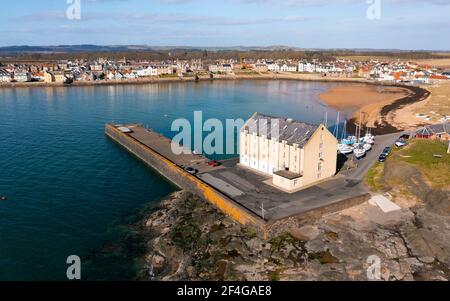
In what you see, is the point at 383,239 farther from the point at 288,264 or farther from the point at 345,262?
the point at 288,264

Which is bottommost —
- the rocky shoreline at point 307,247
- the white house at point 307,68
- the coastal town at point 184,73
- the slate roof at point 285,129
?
the rocky shoreline at point 307,247

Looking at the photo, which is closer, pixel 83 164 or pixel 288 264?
pixel 288 264

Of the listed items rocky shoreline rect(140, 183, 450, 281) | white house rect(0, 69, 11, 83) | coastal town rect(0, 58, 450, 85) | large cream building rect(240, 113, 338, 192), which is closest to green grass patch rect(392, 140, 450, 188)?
rocky shoreline rect(140, 183, 450, 281)

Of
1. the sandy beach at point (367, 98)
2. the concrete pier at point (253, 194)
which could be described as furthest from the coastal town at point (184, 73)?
the concrete pier at point (253, 194)

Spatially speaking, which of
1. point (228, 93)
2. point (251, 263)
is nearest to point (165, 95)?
point (228, 93)

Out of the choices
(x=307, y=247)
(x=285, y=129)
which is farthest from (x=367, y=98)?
(x=307, y=247)

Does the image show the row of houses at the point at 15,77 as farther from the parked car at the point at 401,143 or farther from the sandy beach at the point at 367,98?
the parked car at the point at 401,143
